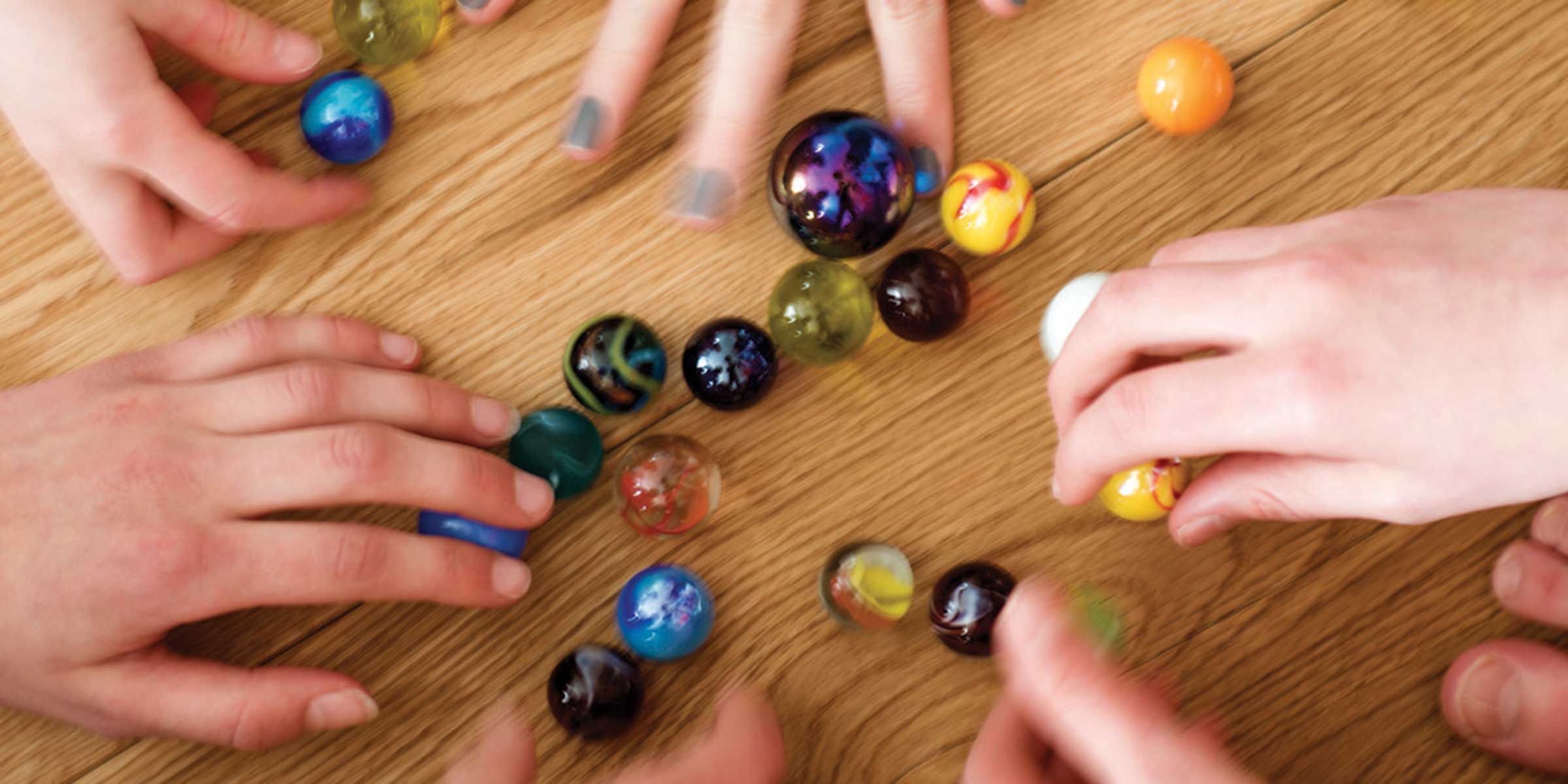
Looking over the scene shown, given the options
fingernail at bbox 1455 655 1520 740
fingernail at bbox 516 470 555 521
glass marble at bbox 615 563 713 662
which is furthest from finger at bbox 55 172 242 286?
fingernail at bbox 1455 655 1520 740

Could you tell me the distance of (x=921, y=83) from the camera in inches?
35.3

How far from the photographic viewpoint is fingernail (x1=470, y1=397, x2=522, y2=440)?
0.87 meters

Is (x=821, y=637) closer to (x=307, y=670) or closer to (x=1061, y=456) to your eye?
(x=1061, y=456)

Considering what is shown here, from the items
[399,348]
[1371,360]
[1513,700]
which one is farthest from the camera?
[399,348]

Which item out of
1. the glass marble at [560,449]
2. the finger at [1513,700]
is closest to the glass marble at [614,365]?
the glass marble at [560,449]

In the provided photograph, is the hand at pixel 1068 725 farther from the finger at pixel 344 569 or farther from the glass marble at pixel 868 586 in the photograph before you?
the finger at pixel 344 569

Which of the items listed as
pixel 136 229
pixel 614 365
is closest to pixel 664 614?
pixel 614 365

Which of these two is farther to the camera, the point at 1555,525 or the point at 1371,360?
the point at 1555,525

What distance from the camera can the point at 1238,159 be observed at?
2.96ft

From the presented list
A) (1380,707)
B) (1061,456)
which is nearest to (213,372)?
(1061,456)

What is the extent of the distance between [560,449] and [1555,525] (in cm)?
73

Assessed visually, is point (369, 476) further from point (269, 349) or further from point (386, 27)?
point (386, 27)

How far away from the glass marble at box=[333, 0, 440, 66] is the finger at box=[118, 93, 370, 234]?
4.1 inches

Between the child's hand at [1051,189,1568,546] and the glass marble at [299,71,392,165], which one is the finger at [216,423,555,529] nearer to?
the glass marble at [299,71,392,165]
